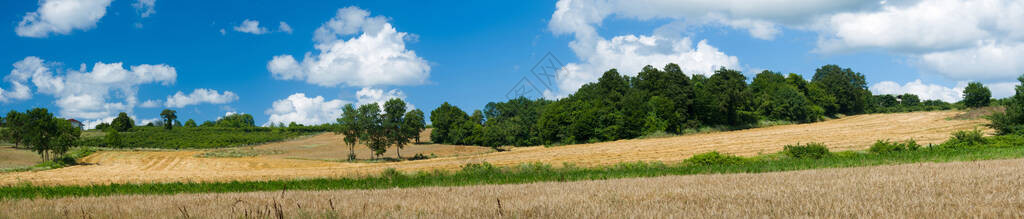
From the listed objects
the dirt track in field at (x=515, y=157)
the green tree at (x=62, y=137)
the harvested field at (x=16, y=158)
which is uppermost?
the green tree at (x=62, y=137)

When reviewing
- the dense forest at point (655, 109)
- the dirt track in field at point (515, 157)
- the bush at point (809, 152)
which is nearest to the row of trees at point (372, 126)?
the dirt track in field at point (515, 157)

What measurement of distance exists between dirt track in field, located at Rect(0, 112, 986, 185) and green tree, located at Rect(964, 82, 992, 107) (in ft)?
82.5

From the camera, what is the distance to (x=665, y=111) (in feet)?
245

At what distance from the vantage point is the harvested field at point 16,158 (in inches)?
2185

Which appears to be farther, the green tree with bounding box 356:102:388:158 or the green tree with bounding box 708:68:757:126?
the green tree with bounding box 708:68:757:126

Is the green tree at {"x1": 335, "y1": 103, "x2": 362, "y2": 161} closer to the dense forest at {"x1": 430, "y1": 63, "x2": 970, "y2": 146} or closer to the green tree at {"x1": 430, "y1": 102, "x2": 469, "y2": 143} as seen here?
the dense forest at {"x1": 430, "y1": 63, "x2": 970, "y2": 146}

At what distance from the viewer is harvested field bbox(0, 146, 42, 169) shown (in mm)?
55497

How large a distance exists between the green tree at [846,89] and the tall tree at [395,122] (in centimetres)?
A: 9553

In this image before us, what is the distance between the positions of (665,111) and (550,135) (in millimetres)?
18700

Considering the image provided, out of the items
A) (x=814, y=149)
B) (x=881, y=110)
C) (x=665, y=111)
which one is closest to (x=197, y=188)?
(x=814, y=149)

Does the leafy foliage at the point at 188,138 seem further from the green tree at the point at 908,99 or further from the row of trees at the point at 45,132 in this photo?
the green tree at the point at 908,99

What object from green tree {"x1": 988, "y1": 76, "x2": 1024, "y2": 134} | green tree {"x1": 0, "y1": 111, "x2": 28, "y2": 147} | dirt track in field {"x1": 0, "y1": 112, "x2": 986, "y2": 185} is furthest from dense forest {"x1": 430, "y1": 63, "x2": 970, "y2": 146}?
green tree {"x1": 0, "y1": 111, "x2": 28, "y2": 147}

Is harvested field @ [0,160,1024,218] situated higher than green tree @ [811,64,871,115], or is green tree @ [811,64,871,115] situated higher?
green tree @ [811,64,871,115]

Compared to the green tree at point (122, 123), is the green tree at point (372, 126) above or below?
below
